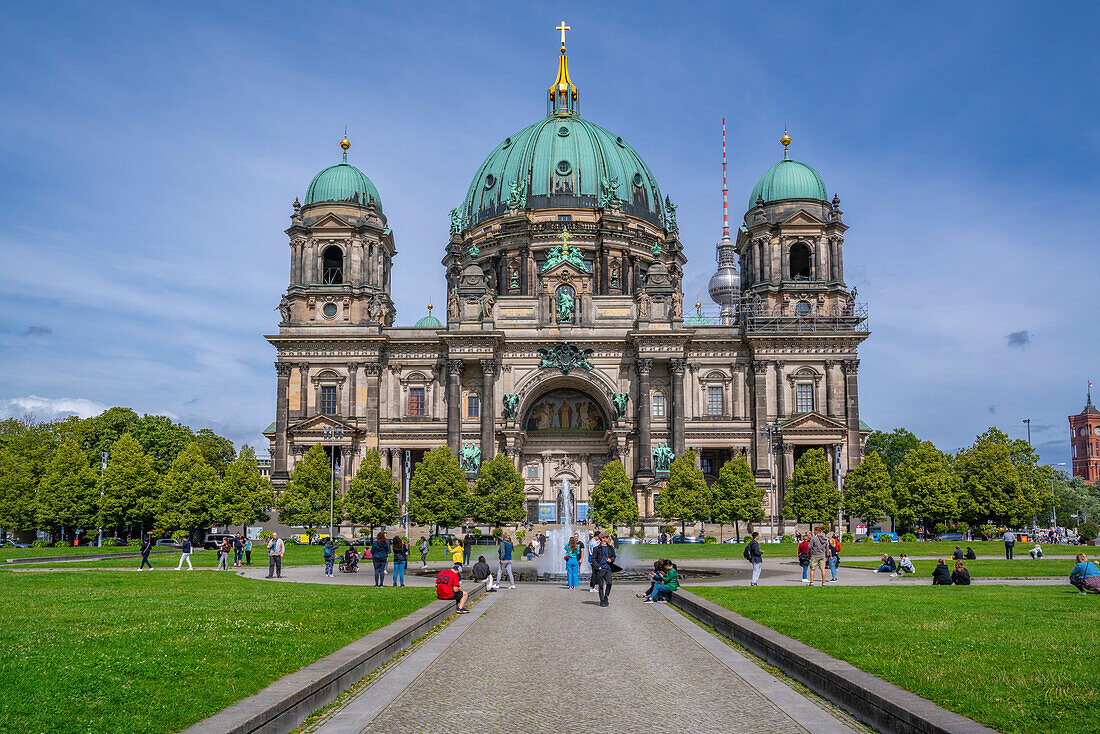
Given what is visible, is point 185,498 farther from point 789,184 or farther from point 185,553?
point 789,184

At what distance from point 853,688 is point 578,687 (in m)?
4.09

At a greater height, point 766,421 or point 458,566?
point 766,421

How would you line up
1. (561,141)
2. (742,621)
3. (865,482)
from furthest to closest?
(561,141) → (865,482) → (742,621)

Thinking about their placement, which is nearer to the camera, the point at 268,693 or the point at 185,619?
the point at 268,693

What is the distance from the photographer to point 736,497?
70500 mm

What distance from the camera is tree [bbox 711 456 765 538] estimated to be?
70.1 metres

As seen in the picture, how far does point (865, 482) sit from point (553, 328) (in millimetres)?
28677

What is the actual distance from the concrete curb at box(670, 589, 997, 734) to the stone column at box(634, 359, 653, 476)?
57.5m

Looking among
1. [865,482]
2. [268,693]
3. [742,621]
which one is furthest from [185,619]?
[865,482]

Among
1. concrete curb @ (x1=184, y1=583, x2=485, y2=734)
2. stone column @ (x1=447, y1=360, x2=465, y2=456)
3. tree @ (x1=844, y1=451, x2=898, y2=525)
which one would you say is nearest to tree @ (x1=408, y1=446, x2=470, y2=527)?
stone column @ (x1=447, y1=360, x2=465, y2=456)

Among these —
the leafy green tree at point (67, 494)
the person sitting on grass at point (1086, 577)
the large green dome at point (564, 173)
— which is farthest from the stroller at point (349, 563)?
the large green dome at point (564, 173)

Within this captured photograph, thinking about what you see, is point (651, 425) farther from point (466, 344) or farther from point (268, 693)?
point (268, 693)

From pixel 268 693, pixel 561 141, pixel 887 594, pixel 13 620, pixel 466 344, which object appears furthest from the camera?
pixel 561 141

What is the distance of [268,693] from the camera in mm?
11656
